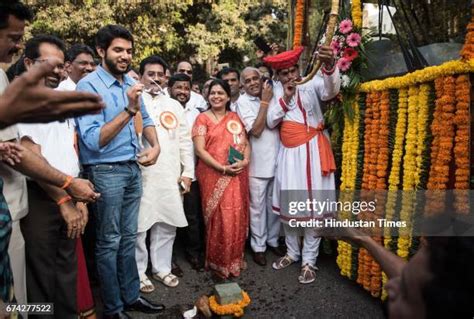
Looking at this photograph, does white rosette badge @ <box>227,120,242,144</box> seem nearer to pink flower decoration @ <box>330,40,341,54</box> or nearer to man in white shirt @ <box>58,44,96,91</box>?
pink flower decoration @ <box>330,40,341,54</box>

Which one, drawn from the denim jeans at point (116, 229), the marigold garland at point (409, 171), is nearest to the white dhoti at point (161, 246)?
the denim jeans at point (116, 229)

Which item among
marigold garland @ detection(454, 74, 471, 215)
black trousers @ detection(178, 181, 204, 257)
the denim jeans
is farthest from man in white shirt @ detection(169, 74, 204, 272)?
marigold garland @ detection(454, 74, 471, 215)

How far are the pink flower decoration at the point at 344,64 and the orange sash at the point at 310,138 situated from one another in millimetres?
619

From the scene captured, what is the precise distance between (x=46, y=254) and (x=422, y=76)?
103 inches

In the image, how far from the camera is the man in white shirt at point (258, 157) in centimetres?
405

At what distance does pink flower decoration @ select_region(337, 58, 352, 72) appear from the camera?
3391mm

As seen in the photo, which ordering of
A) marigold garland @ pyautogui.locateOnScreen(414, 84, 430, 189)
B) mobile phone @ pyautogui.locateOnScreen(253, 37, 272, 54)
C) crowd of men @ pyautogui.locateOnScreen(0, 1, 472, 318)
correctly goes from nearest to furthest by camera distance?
crowd of men @ pyautogui.locateOnScreen(0, 1, 472, 318), marigold garland @ pyautogui.locateOnScreen(414, 84, 430, 189), mobile phone @ pyautogui.locateOnScreen(253, 37, 272, 54)

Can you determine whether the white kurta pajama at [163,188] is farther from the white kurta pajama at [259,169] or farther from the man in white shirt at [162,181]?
the white kurta pajama at [259,169]

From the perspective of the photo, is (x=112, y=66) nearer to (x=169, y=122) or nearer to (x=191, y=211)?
(x=169, y=122)

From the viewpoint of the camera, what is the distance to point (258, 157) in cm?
409

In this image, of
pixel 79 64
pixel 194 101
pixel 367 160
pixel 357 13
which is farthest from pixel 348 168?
pixel 79 64

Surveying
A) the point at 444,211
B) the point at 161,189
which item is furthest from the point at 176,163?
the point at 444,211

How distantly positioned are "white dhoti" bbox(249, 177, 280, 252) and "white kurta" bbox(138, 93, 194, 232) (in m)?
0.77

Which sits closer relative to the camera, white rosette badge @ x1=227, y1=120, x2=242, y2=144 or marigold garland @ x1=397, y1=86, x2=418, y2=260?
marigold garland @ x1=397, y1=86, x2=418, y2=260
